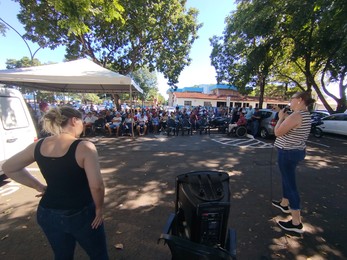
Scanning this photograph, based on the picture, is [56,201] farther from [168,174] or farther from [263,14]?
[263,14]

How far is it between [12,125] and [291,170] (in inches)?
199

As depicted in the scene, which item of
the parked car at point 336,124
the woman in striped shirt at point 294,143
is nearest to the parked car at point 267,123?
the parked car at point 336,124

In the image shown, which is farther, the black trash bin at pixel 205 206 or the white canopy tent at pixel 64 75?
the white canopy tent at pixel 64 75

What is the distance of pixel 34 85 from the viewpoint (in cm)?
1178

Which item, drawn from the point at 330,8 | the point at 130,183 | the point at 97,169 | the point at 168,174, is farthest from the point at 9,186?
the point at 330,8

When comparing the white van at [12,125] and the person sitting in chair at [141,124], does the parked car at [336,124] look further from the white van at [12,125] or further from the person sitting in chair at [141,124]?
the white van at [12,125]

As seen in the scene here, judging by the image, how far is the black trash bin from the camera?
1.68 meters

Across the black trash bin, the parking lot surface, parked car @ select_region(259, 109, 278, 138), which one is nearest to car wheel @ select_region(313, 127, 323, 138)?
parked car @ select_region(259, 109, 278, 138)

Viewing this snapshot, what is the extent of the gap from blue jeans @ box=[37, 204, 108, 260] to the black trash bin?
74cm

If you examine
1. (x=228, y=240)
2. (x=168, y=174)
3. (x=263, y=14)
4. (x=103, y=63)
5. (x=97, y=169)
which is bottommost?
(x=168, y=174)

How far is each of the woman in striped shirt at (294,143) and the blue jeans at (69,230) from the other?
2548mm

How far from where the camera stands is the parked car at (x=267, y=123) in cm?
1071

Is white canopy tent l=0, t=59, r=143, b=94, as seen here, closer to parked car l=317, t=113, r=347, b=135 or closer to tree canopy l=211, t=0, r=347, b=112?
tree canopy l=211, t=0, r=347, b=112

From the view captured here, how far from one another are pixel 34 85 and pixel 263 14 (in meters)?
13.4
